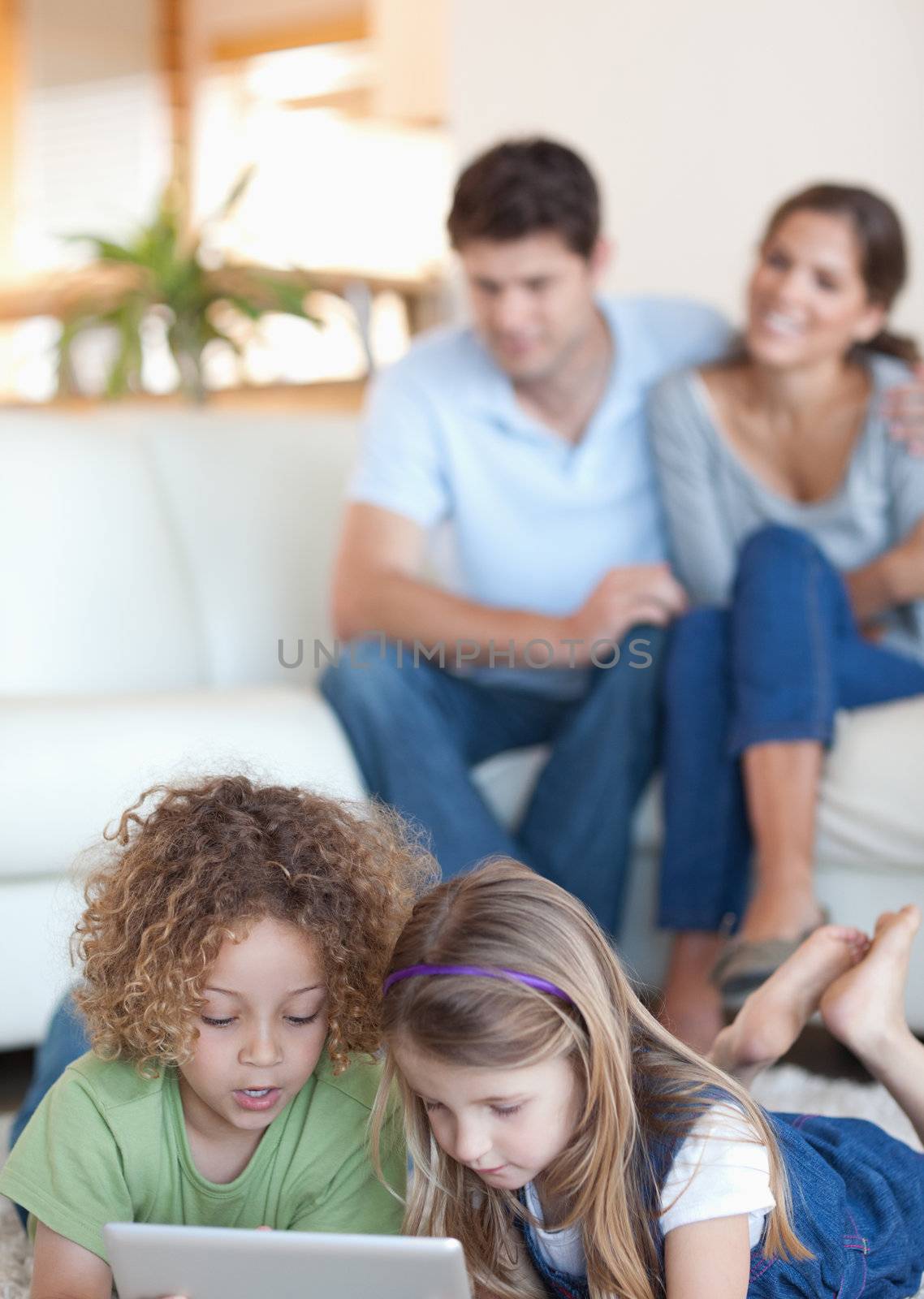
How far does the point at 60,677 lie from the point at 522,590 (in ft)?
2.20

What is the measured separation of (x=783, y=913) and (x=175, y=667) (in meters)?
1.05

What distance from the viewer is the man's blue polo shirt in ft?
6.84

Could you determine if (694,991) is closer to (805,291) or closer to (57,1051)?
(57,1051)

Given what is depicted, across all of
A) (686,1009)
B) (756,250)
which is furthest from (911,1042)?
(756,250)

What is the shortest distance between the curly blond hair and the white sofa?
403 mm

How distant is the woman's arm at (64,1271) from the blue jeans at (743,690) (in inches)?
35.6

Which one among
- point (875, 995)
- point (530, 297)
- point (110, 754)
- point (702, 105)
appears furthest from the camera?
point (702, 105)

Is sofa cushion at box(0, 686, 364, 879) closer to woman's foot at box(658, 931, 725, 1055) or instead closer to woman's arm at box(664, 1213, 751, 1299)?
woman's foot at box(658, 931, 725, 1055)

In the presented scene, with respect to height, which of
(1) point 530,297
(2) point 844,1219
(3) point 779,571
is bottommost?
(2) point 844,1219

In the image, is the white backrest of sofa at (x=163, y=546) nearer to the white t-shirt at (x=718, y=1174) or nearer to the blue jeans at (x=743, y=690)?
the blue jeans at (x=743, y=690)

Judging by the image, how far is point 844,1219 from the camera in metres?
1.08

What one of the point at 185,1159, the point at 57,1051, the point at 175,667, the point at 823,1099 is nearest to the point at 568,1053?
→ the point at 185,1159

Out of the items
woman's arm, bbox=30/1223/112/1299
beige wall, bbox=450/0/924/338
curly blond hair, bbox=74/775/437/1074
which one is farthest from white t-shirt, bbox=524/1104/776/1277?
beige wall, bbox=450/0/924/338

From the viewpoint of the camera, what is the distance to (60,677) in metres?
2.13
